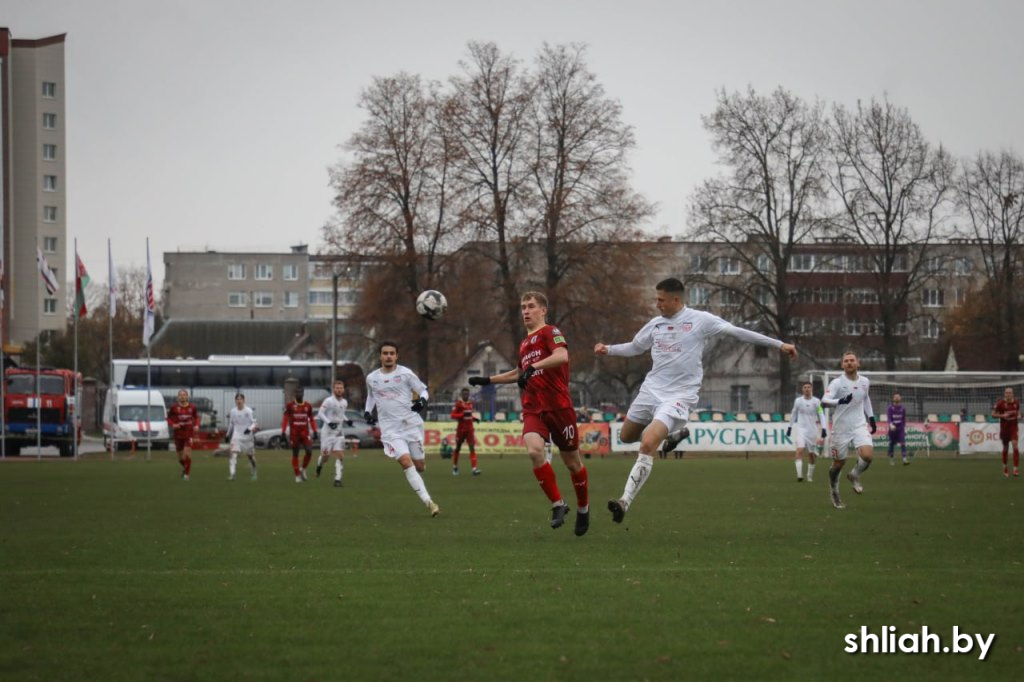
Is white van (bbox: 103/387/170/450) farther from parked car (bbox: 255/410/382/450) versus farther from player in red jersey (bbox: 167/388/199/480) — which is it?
player in red jersey (bbox: 167/388/199/480)

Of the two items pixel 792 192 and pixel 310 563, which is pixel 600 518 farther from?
pixel 792 192

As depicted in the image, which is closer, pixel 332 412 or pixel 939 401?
pixel 332 412

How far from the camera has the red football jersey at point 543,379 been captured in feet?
43.3

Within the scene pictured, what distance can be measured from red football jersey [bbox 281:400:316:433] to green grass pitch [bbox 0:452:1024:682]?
39.4 ft

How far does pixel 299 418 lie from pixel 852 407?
1501cm

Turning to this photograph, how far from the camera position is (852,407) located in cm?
1980

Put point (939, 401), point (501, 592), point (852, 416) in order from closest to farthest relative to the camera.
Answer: point (501, 592)
point (852, 416)
point (939, 401)

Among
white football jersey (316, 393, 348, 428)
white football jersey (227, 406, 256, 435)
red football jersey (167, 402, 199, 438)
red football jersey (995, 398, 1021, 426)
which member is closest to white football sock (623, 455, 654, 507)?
white football jersey (316, 393, 348, 428)

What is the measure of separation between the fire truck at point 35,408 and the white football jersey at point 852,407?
39.9 m

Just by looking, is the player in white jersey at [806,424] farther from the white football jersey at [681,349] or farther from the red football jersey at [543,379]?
the red football jersey at [543,379]

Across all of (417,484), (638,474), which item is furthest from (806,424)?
(638,474)

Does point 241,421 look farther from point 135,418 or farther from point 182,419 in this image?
point 135,418

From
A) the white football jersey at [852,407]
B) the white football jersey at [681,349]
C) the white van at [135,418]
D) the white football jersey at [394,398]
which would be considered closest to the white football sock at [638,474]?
the white football jersey at [681,349]

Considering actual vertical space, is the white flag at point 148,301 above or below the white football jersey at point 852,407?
above
